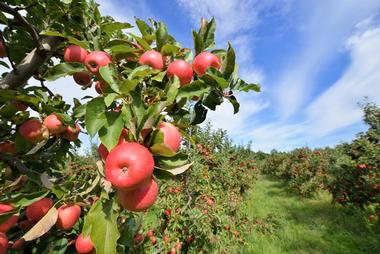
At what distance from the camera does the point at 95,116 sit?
959 millimetres

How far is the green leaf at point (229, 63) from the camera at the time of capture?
1.07 metres

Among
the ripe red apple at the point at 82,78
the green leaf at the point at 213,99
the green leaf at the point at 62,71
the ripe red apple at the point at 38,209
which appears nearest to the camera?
the green leaf at the point at 213,99

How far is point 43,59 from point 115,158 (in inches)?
47.1

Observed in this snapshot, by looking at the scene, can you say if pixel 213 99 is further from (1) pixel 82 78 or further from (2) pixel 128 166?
(1) pixel 82 78

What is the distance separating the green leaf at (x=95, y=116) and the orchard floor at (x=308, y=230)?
6.11 metres

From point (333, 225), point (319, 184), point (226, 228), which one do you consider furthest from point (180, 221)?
point (319, 184)

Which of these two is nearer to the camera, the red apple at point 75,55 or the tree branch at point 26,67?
the red apple at point 75,55

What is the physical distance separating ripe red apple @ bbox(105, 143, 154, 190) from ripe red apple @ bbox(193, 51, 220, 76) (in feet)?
1.47

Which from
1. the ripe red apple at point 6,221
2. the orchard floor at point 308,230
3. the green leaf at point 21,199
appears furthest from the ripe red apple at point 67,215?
the orchard floor at point 308,230

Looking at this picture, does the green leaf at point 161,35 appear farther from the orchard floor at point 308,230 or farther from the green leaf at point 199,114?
the orchard floor at point 308,230

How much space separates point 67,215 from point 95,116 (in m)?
0.60

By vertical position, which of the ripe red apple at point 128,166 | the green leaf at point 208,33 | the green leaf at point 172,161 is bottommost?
the ripe red apple at point 128,166

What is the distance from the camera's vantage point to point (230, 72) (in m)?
1.11

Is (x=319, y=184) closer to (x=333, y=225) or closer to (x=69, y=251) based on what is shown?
(x=333, y=225)
